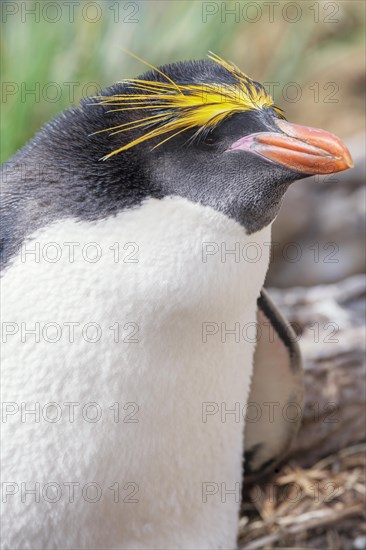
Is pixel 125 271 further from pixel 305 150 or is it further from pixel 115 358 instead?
pixel 305 150

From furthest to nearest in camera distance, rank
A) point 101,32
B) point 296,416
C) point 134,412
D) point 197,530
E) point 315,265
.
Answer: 1. point 101,32
2. point 315,265
3. point 296,416
4. point 197,530
5. point 134,412

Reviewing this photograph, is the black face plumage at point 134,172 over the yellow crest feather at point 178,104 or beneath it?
beneath

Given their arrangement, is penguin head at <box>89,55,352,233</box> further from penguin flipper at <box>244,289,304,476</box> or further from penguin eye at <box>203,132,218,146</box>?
penguin flipper at <box>244,289,304,476</box>

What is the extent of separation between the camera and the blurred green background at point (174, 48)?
10.6 feet

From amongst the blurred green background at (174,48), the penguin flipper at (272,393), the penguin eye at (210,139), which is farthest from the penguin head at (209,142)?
the blurred green background at (174,48)

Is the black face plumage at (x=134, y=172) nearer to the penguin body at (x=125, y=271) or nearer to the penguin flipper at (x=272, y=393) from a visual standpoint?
the penguin body at (x=125, y=271)

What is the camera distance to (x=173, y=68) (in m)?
1.31

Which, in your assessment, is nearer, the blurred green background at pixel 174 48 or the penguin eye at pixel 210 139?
the penguin eye at pixel 210 139

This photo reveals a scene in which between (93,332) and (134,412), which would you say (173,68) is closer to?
(93,332)

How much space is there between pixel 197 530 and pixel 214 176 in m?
0.77

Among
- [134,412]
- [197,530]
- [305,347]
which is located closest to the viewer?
[134,412]

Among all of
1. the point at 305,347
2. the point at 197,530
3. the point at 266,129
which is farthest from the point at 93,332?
the point at 305,347

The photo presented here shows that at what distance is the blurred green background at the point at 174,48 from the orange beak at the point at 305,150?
2.01m

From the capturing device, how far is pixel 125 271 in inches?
49.5
